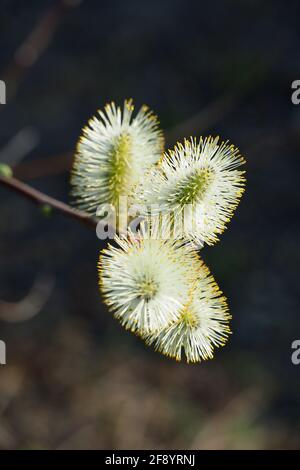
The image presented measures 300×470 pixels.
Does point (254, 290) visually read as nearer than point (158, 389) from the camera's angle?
No

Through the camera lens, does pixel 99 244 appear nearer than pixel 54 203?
No

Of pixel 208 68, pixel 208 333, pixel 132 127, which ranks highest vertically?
pixel 208 68

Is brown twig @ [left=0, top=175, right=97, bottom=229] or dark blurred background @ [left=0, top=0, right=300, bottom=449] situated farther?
dark blurred background @ [left=0, top=0, right=300, bottom=449]

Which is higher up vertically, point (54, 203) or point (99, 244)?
point (99, 244)

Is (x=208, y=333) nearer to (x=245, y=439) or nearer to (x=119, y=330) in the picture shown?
(x=245, y=439)

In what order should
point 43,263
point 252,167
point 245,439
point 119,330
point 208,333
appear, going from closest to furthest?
point 208,333
point 245,439
point 119,330
point 43,263
point 252,167

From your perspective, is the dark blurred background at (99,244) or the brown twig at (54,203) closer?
the brown twig at (54,203)
